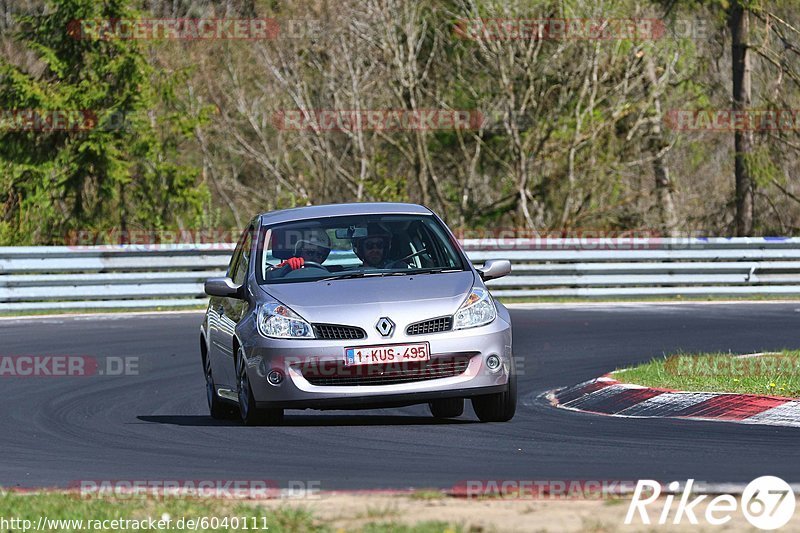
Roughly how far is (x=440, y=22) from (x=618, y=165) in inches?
216

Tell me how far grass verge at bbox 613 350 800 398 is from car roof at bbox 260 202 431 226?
7.75 feet

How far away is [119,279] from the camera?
22125 mm

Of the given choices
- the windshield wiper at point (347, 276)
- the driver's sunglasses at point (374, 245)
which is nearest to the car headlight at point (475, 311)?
the windshield wiper at point (347, 276)

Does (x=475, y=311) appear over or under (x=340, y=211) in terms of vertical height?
under

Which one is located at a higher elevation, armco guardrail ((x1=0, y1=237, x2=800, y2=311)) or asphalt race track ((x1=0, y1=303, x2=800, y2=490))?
asphalt race track ((x1=0, y1=303, x2=800, y2=490))

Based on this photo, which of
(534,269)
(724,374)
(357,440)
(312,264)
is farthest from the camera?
(534,269)

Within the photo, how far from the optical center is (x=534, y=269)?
75.9 feet

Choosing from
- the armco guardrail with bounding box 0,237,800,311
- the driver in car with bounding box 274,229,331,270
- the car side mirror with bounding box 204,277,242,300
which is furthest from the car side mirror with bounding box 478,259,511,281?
the armco guardrail with bounding box 0,237,800,311

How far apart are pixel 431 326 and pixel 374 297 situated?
42 cm

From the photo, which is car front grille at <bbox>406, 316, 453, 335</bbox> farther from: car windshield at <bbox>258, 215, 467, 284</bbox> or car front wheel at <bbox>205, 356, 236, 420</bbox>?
car front wheel at <bbox>205, 356, 236, 420</bbox>

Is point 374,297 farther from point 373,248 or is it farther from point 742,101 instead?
point 742,101

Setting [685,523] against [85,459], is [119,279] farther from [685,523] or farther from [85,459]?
[685,523]

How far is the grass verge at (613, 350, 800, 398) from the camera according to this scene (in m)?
10.9

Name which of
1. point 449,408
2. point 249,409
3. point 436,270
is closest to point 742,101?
point 449,408
